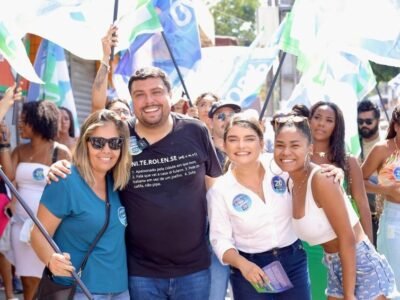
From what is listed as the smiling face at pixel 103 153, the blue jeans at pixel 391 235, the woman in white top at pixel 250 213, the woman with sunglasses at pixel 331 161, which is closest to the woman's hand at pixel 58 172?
the smiling face at pixel 103 153

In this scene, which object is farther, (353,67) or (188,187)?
(353,67)

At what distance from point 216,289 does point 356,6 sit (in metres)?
2.91

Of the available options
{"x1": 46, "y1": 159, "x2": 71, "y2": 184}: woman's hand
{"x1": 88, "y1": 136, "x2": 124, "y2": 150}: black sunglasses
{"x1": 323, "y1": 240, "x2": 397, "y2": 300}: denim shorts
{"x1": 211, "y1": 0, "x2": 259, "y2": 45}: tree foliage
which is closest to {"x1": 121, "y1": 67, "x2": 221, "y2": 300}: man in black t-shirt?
{"x1": 88, "y1": 136, "x2": 124, "y2": 150}: black sunglasses

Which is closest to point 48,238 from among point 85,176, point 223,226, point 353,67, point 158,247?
point 85,176

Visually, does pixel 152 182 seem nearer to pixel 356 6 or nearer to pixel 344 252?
pixel 344 252

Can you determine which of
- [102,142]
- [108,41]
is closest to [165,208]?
[102,142]

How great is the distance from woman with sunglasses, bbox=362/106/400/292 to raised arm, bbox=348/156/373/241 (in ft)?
0.47

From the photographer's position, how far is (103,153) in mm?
3832

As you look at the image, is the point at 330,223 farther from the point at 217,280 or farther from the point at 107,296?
the point at 107,296

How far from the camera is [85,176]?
381cm

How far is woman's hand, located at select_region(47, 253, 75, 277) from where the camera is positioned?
357cm

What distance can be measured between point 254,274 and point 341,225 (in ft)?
1.85

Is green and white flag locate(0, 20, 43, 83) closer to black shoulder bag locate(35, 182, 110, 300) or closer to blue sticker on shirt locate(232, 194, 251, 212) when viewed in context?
black shoulder bag locate(35, 182, 110, 300)

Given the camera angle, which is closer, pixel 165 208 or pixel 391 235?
pixel 165 208
